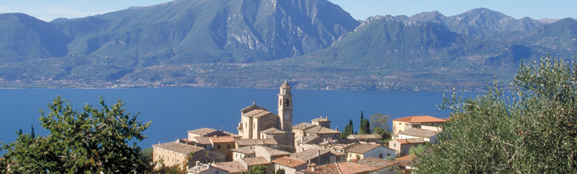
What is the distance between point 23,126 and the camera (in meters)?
101

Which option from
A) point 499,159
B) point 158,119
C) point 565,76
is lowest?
point 158,119

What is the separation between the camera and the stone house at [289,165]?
32219 mm

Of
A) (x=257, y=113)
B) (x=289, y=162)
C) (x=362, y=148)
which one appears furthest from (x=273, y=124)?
(x=289, y=162)

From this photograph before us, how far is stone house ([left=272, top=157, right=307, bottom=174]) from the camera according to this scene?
32.2m

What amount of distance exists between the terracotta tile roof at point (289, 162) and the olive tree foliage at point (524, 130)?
1740 cm

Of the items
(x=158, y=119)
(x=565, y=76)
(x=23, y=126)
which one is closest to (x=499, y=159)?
(x=565, y=76)

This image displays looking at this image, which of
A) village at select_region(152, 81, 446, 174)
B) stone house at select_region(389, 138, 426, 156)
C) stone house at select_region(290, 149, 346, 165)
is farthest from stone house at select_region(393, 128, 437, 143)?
stone house at select_region(290, 149, 346, 165)

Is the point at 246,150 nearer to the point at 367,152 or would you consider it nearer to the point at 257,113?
the point at 257,113

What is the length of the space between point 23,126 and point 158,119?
2556 cm

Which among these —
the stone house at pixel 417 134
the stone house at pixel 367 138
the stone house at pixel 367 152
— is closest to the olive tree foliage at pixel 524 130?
the stone house at pixel 367 152

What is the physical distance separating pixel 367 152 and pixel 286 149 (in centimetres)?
717

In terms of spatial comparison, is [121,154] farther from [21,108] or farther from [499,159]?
[21,108]

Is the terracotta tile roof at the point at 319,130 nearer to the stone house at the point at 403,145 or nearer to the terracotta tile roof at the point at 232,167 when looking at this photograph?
the stone house at the point at 403,145

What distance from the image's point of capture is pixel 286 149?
1663 inches
